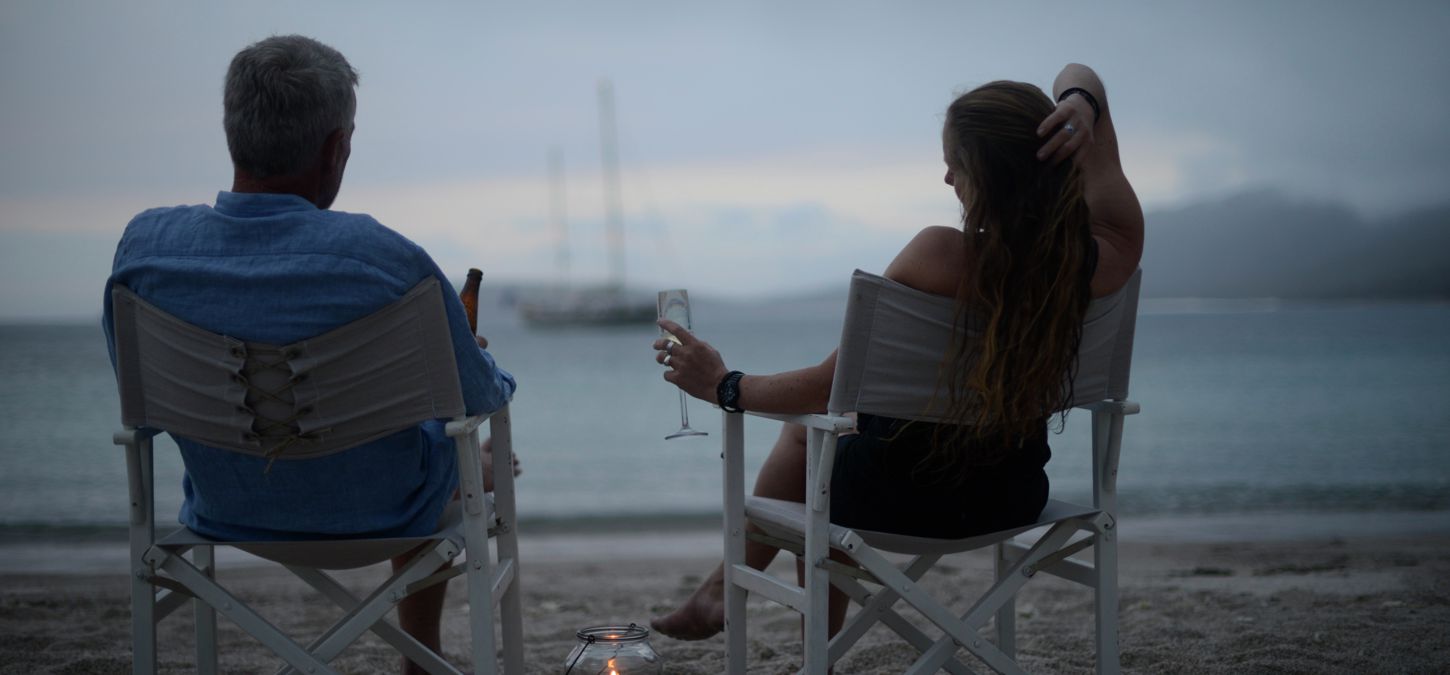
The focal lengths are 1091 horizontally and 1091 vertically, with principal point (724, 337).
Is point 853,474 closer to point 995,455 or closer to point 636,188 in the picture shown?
point 995,455

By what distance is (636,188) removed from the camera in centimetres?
3947

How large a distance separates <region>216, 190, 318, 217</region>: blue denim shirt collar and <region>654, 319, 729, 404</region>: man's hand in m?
0.72

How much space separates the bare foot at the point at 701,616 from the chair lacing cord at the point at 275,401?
1096 millimetres

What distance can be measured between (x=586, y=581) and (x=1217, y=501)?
243 inches

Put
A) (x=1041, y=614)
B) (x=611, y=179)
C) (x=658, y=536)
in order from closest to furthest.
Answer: (x=1041, y=614) < (x=658, y=536) < (x=611, y=179)

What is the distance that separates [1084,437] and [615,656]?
1396cm

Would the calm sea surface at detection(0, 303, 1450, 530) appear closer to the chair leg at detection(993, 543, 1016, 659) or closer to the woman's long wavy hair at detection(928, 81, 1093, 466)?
the chair leg at detection(993, 543, 1016, 659)

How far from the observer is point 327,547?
201cm

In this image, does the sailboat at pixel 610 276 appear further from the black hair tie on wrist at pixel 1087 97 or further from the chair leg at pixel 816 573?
the chair leg at pixel 816 573

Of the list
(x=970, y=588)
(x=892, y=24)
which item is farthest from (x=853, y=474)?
(x=892, y=24)

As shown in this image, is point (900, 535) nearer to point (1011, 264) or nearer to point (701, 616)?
point (1011, 264)

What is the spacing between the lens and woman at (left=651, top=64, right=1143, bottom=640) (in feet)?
6.31

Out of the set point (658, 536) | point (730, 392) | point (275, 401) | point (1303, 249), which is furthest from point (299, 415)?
point (1303, 249)

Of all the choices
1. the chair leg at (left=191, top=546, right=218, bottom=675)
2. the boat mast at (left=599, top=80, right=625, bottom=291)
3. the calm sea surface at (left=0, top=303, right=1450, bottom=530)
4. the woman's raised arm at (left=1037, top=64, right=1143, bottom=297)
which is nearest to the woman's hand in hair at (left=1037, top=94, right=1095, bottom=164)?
the woman's raised arm at (left=1037, top=64, right=1143, bottom=297)
